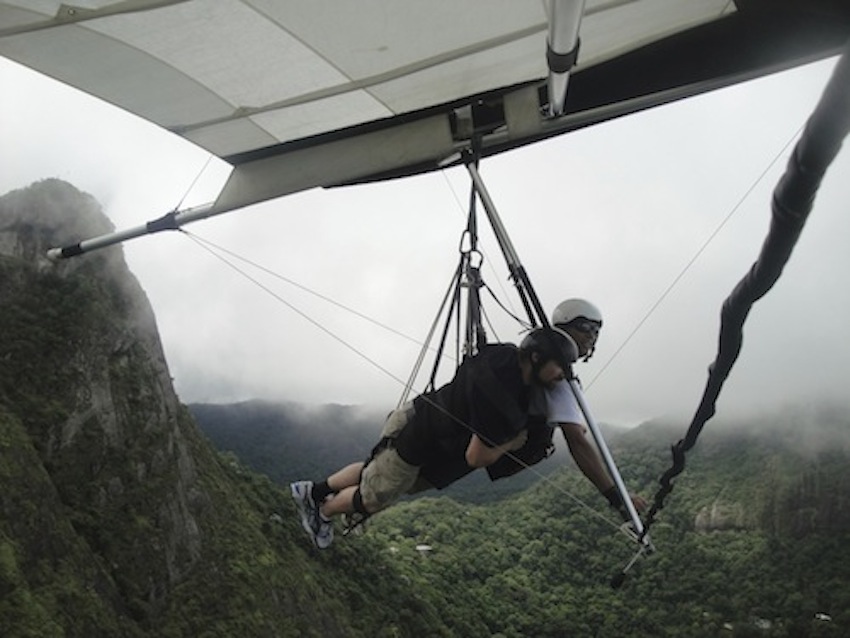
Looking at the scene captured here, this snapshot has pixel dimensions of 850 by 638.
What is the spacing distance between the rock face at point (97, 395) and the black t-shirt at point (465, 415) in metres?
35.2

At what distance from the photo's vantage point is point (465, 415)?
3463mm

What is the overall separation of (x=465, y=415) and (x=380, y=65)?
64.1 inches

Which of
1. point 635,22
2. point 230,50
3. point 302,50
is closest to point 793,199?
point 635,22

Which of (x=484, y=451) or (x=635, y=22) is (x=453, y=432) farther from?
(x=635, y=22)

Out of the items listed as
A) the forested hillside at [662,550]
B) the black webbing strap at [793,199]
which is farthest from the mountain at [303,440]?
the black webbing strap at [793,199]

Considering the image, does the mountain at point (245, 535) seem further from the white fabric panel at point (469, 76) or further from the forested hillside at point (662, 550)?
the white fabric panel at point (469, 76)

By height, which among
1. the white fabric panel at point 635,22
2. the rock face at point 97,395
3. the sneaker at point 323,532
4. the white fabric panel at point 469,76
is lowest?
the sneaker at point 323,532

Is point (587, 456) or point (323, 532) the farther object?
point (323, 532)

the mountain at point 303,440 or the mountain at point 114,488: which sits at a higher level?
the mountain at point 303,440

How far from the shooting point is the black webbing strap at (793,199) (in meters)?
1.51

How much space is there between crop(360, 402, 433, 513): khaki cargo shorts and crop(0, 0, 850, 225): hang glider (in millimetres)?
1356

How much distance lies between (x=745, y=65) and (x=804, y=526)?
7971 cm

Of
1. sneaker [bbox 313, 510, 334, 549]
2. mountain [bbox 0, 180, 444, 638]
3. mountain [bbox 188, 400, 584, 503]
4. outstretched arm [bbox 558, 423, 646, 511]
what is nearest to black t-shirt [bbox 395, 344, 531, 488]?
outstretched arm [bbox 558, 423, 646, 511]

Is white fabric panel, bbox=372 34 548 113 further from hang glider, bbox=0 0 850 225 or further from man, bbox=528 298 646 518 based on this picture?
man, bbox=528 298 646 518
